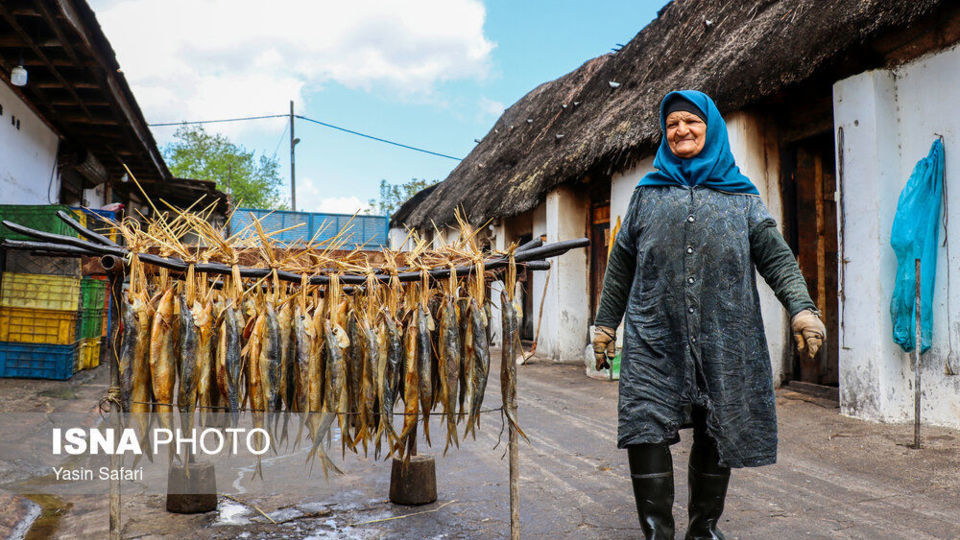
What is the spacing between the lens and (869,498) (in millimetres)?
3740

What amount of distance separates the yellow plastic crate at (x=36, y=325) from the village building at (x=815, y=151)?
5531 mm

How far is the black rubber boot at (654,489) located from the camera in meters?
2.61

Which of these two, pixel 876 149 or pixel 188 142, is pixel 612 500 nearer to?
pixel 876 149

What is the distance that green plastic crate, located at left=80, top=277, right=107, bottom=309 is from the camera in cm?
789

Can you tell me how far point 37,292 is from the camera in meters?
7.35

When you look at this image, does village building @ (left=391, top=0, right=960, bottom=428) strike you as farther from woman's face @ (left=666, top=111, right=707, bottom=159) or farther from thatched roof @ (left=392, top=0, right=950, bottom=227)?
woman's face @ (left=666, top=111, right=707, bottom=159)

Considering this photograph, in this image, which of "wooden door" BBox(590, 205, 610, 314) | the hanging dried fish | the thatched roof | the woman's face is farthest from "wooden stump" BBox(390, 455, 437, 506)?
"wooden door" BBox(590, 205, 610, 314)

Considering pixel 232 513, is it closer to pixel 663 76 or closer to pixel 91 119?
pixel 663 76

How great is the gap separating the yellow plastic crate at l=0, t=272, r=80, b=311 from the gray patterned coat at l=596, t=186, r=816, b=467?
699 centimetres

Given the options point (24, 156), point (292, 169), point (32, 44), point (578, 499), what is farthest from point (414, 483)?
point (292, 169)

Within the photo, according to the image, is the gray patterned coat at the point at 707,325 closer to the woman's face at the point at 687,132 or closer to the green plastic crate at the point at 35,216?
the woman's face at the point at 687,132

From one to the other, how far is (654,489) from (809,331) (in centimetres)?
86

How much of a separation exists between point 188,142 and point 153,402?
4582cm

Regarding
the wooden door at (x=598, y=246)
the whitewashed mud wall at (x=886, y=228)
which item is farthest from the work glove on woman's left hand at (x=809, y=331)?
the wooden door at (x=598, y=246)
